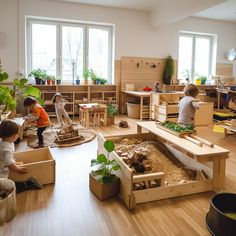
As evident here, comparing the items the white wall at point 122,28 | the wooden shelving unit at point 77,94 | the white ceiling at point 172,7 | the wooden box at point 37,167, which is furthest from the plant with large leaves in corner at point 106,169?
the white wall at point 122,28

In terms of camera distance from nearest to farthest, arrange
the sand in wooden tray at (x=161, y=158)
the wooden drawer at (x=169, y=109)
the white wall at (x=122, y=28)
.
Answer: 1. the sand in wooden tray at (x=161, y=158)
2. the wooden drawer at (x=169, y=109)
3. the white wall at (x=122, y=28)

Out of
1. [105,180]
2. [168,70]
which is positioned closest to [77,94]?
[168,70]

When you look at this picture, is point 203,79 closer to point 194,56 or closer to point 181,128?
point 194,56

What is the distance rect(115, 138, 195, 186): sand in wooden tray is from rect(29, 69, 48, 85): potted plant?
12.0 feet

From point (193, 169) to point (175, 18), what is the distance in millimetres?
4295

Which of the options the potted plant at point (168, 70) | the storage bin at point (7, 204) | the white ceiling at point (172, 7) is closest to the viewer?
the storage bin at point (7, 204)

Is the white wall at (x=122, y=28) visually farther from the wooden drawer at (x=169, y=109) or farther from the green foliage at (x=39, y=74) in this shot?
the wooden drawer at (x=169, y=109)

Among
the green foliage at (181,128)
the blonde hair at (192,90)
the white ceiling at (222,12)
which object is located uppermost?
the white ceiling at (222,12)

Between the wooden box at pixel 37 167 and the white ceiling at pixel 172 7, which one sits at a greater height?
the white ceiling at pixel 172 7

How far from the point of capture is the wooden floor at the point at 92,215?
6.31ft

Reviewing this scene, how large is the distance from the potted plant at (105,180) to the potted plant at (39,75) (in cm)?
427

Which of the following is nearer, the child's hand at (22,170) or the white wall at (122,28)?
the child's hand at (22,170)

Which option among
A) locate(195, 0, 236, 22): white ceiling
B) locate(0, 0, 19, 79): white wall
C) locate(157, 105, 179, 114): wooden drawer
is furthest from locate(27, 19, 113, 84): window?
locate(195, 0, 236, 22): white ceiling

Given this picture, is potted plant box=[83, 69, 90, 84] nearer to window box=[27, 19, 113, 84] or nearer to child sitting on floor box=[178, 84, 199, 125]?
window box=[27, 19, 113, 84]
